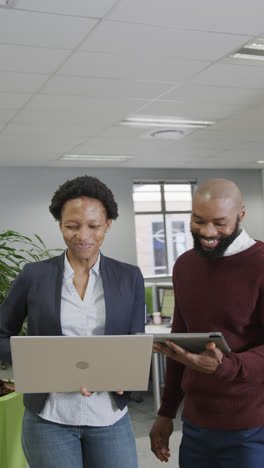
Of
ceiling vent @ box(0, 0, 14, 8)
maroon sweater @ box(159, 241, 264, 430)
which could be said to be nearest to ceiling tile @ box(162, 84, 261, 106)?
ceiling vent @ box(0, 0, 14, 8)

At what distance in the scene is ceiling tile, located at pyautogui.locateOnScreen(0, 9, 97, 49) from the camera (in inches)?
122

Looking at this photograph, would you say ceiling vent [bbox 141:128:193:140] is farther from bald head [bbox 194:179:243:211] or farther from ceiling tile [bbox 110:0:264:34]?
bald head [bbox 194:179:243:211]

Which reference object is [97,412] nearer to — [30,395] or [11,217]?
[30,395]

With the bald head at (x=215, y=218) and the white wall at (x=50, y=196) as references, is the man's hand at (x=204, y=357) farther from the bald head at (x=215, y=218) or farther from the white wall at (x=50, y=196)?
the white wall at (x=50, y=196)

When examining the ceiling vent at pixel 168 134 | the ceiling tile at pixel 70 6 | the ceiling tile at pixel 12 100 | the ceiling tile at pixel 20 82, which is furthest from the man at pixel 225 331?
the ceiling vent at pixel 168 134

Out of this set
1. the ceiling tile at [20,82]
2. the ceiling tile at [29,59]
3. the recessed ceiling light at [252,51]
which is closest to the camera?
the ceiling tile at [29,59]

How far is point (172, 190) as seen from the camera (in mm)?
9992

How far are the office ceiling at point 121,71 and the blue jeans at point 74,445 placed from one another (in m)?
2.20

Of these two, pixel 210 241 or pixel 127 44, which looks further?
pixel 127 44

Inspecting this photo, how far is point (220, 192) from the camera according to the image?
5.02 feet

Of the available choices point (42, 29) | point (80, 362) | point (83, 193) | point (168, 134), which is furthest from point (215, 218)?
point (168, 134)

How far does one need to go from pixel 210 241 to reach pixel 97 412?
580 mm

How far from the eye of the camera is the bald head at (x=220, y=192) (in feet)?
5.01

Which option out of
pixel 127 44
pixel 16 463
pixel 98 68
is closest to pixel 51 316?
pixel 16 463
